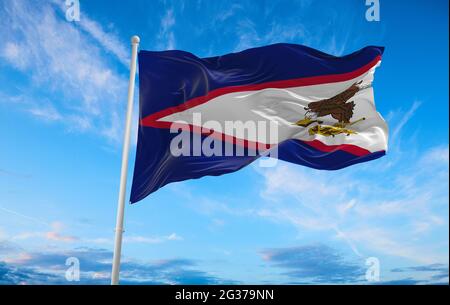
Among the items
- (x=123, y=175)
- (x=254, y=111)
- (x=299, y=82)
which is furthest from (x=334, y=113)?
(x=123, y=175)

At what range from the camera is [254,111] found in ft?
34.6

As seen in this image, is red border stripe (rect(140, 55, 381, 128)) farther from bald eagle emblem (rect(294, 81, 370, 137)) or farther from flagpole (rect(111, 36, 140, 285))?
flagpole (rect(111, 36, 140, 285))

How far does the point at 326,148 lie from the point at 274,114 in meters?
1.54

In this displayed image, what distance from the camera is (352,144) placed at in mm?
10172

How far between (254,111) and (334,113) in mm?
1984

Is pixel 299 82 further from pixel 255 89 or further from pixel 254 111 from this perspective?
pixel 254 111

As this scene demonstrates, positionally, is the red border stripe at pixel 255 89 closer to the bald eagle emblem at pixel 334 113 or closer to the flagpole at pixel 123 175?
the bald eagle emblem at pixel 334 113

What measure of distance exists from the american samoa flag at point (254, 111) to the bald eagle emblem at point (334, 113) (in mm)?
24

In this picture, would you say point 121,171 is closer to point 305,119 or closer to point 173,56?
point 173,56

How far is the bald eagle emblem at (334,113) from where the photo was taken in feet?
34.0

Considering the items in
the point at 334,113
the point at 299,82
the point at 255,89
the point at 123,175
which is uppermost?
the point at 299,82

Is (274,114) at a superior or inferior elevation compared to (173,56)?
inferior

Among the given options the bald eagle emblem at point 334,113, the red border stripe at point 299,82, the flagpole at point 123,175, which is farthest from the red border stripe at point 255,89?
the flagpole at point 123,175

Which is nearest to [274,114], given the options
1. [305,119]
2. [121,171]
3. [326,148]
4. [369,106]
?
[305,119]
